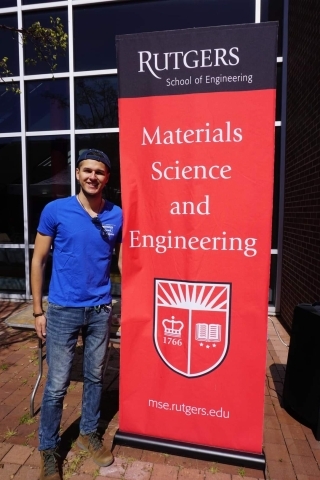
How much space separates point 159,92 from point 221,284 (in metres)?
1.27

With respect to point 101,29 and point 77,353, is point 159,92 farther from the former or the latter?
point 101,29

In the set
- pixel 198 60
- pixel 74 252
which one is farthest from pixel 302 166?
pixel 74 252

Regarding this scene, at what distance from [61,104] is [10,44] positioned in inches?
58.3

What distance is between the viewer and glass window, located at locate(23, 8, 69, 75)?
675 cm

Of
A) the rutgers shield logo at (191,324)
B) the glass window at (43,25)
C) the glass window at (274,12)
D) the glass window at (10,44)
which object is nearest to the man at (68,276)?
the rutgers shield logo at (191,324)

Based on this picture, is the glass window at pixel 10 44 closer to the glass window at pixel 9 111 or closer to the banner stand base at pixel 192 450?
the glass window at pixel 9 111

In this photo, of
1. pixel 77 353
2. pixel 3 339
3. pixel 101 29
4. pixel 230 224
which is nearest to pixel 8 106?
pixel 101 29

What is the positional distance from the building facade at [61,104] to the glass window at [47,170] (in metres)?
0.02

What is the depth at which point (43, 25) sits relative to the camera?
678 centimetres

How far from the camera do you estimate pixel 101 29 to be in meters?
6.68

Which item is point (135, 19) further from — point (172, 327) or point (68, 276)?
point (172, 327)

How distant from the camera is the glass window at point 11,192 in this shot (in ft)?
23.2

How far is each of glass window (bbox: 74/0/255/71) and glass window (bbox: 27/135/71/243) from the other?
141cm

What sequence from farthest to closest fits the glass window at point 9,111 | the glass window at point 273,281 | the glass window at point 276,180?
the glass window at point 9,111, the glass window at point 273,281, the glass window at point 276,180
